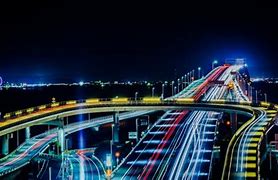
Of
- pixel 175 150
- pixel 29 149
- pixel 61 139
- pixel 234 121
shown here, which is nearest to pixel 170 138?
pixel 175 150

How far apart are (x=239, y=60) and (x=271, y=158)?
118853 mm

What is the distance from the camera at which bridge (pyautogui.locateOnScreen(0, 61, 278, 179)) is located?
3944 cm

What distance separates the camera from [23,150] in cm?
Answer: 6153

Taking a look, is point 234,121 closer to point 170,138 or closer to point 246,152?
point 170,138

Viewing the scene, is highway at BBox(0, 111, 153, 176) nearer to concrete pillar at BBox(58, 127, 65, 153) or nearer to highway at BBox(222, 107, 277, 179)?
concrete pillar at BBox(58, 127, 65, 153)

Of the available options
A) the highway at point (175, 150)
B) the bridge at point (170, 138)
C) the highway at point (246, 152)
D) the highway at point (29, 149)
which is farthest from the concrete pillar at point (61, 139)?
the highway at point (246, 152)

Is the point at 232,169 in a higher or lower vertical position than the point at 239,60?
lower

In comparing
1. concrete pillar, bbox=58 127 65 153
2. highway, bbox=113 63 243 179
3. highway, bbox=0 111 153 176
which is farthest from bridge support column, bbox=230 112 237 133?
concrete pillar, bbox=58 127 65 153

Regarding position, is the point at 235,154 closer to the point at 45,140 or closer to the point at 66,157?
the point at 66,157

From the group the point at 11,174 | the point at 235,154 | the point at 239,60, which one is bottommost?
the point at 11,174

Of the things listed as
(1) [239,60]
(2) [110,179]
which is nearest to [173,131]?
(2) [110,179]

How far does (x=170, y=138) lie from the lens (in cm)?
5838

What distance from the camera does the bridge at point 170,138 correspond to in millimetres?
39438

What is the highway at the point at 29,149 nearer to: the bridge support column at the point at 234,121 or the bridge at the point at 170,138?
the bridge at the point at 170,138
